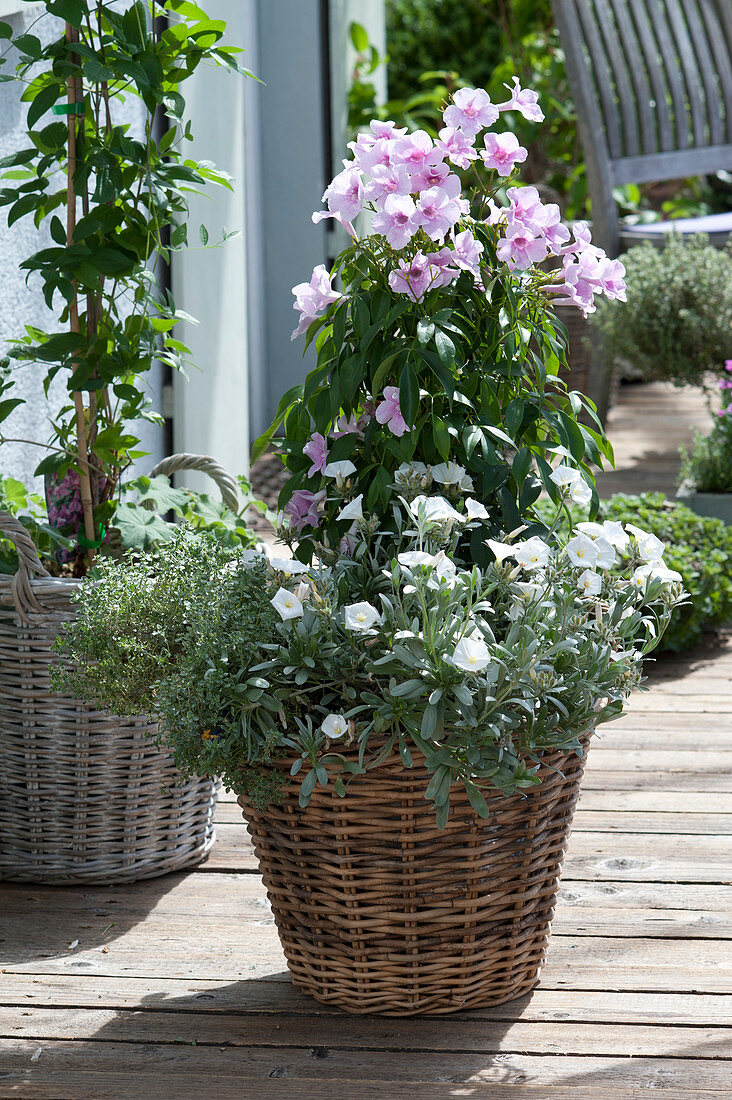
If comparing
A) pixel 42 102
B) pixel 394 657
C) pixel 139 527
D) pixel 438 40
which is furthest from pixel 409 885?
pixel 438 40

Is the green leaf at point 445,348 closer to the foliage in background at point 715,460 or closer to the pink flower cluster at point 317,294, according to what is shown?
the pink flower cluster at point 317,294

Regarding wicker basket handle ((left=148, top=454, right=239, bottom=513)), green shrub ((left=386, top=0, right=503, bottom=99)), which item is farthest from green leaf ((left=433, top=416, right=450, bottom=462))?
green shrub ((left=386, top=0, right=503, bottom=99))

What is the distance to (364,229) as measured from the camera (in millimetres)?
4730

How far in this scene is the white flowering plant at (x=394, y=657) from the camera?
1292mm

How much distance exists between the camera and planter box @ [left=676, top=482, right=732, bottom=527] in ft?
10.6

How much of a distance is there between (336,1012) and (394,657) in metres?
0.47

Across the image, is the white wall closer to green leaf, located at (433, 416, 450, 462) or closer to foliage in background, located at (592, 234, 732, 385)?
foliage in background, located at (592, 234, 732, 385)

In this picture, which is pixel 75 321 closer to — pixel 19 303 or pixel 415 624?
pixel 19 303

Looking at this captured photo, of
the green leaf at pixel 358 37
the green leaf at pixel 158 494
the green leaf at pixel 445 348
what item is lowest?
the green leaf at pixel 158 494

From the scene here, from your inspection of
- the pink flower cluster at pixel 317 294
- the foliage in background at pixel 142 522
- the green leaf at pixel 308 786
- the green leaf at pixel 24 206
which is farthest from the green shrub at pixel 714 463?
the green leaf at pixel 308 786

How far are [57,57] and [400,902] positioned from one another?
3.75 ft

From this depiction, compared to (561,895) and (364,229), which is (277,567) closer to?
(561,895)

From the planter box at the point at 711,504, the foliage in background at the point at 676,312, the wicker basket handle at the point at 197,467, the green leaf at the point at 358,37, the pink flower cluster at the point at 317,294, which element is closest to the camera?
the pink flower cluster at the point at 317,294

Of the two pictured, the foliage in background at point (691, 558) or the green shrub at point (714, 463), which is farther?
the green shrub at point (714, 463)
